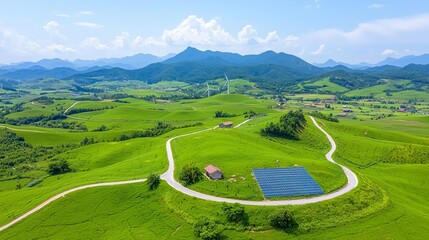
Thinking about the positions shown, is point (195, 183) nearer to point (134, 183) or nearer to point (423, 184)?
point (134, 183)

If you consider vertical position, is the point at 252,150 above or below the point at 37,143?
above

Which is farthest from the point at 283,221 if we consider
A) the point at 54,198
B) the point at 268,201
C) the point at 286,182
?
the point at 54,198

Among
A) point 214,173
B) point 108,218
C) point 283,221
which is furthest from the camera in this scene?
point 214,173

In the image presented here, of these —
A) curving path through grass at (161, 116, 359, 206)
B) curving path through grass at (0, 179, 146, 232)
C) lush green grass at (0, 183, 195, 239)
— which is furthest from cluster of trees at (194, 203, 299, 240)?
curving path through grass at (0, 179, 146, 232)

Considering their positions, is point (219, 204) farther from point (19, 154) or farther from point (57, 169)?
point (19, 154)

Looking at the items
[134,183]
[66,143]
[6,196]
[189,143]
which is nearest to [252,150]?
[189,143]

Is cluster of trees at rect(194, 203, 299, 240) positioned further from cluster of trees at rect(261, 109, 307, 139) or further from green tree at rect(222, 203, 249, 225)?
cluster of trees at rect(261, 109, 307, 139)
